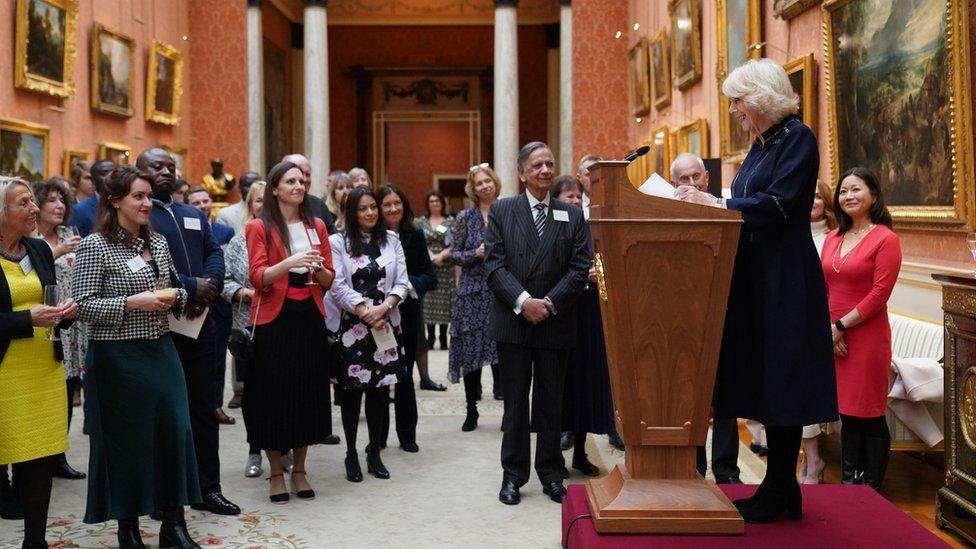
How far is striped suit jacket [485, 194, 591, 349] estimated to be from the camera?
503cm

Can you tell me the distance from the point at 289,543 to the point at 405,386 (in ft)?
7.02

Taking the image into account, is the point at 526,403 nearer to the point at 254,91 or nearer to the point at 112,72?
the point at 112,72

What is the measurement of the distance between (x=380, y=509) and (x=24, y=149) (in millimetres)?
7225

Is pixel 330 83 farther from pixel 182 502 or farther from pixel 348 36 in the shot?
pixel 182 502

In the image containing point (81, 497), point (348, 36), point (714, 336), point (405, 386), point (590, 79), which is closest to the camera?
point (714, 336)

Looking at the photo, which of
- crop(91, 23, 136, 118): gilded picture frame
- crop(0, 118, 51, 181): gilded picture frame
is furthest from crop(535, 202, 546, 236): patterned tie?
crop(91, 23, 136, 118): gilded picture frame

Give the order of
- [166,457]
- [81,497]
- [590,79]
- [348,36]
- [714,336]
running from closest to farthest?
[714,336], [166,457], [81,497], [590,79], [348,36]

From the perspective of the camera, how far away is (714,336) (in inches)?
134

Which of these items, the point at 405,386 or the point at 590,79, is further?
the point at 590,79

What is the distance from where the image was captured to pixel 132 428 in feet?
13.7

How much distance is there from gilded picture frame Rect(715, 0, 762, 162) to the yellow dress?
687 centimetres

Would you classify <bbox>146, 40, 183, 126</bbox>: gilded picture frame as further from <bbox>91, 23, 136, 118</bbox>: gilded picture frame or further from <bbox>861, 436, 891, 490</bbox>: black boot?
<bbox>861, 436, 891, 490</bbox>: black boot

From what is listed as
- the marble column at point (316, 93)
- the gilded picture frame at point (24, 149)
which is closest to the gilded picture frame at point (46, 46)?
the gilded picture frame at point (24, 149)

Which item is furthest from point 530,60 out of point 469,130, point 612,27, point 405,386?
point 405,386
